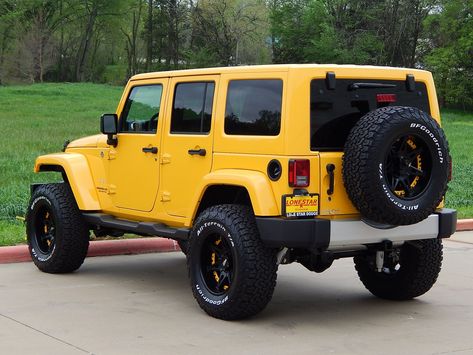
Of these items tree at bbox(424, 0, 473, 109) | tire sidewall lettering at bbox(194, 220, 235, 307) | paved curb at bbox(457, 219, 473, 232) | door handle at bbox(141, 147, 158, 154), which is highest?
tree at bbox(424, 0, 473, 109)

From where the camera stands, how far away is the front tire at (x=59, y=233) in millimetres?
8172

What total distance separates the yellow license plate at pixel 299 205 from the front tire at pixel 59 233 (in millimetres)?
2820

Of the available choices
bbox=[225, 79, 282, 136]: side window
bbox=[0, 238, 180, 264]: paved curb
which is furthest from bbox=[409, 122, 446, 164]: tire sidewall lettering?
bbox=[0, 238, 180, 264]: paved curb

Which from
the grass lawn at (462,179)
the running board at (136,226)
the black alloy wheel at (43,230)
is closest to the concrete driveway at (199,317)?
the black alloy wheel at (43,230)

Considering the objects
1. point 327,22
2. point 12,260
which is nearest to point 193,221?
point 12,260

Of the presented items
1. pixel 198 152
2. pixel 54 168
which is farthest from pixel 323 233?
pixel 54 168

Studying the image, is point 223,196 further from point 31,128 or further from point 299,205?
point 31,128

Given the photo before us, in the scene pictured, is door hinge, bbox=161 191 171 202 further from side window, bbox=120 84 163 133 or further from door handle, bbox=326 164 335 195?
door handle, bbox=326 164 335 195

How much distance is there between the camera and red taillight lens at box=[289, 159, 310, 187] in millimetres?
6168

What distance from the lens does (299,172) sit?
20.3 feet

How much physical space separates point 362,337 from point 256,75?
221 centimetres

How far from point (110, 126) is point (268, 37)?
6717 centimetres

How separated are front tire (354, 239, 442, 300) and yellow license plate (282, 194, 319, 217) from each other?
101 cm

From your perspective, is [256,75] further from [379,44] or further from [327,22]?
[327,22]
